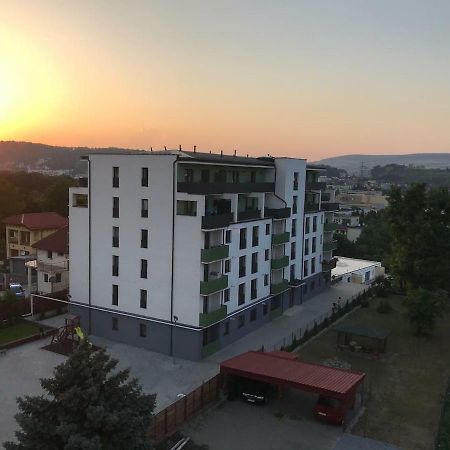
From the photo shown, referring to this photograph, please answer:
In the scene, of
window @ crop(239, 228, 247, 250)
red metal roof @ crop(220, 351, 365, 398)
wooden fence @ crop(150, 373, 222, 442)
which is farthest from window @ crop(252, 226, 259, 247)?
wooden fence @ crop(150, 373, 222, 442)

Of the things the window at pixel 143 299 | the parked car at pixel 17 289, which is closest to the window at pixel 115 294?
the window at pixel 143 299

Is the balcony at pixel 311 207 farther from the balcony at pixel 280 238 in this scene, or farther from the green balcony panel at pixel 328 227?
the balcony at pixel 280 238

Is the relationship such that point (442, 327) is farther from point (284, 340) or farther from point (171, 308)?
point (171, 308)

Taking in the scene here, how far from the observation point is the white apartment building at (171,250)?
34.8 metres

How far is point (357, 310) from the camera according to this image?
49781 millimetres

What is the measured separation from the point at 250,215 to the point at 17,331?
66.9 feet

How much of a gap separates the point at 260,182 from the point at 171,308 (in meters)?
14.7

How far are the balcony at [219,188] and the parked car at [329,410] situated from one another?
15.6 m

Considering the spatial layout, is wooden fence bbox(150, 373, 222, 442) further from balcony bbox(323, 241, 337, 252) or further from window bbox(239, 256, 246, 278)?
balcony bbox(323, 241, 337, 252)

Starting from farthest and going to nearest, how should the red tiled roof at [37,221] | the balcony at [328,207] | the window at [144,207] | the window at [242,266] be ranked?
the red tiled roof at [37,221], the balcony at [328,207], the window at [242,266], the window at [144,207]

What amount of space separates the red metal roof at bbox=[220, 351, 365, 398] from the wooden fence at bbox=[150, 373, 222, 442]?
139cm

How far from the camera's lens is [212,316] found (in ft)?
116

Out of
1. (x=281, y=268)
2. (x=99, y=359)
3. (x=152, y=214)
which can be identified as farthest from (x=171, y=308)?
(x=99, y=359)

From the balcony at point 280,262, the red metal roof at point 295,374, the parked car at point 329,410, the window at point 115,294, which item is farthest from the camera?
the balcony at point 280,262
